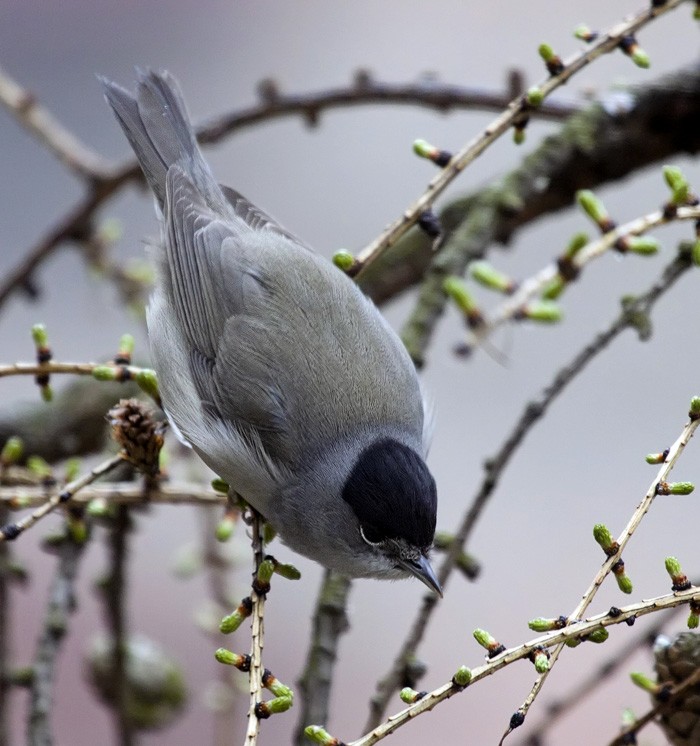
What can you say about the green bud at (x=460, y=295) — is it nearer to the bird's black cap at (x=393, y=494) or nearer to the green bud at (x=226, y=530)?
the bird's black cap at (x=393, y=494)

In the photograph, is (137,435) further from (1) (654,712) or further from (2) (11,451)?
(1) (654,712)

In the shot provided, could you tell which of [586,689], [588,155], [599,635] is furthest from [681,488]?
[588,155]

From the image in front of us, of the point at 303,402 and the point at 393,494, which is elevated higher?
the point at 303,402

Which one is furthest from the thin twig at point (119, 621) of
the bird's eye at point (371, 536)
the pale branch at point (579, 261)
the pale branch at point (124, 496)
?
the pale branch at point (579, 261)

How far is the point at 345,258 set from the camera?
189 cm

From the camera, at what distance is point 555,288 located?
2.10 m

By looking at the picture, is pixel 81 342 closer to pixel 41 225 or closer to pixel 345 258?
pixel 41 225

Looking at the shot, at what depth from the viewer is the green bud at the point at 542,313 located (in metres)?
2.11

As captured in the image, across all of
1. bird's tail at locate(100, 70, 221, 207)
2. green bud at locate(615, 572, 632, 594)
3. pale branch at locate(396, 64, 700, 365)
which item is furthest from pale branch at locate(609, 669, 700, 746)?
bird's tail at locate(100, 70, 221, 207)

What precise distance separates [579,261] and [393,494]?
57 centimetres

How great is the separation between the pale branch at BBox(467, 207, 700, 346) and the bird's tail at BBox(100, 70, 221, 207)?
2.72 ft

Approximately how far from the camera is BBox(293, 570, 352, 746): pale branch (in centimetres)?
167

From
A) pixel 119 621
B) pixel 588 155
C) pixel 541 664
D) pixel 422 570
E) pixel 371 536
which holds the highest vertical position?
pixel 588 155

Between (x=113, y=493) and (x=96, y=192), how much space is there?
1291 mm
